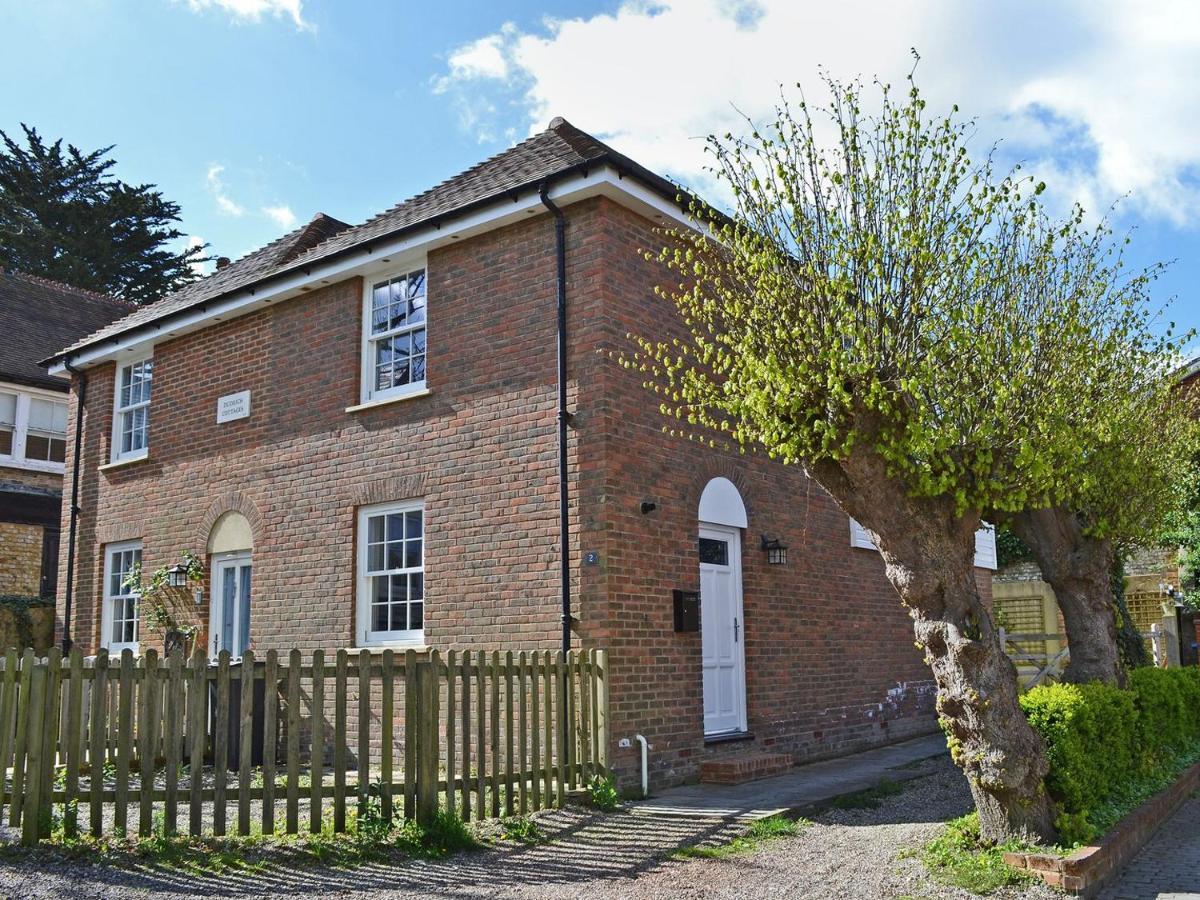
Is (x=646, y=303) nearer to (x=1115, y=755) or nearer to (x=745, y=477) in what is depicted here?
(x=745, y=477)

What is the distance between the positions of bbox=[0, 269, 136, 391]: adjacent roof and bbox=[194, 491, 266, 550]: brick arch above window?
10900 millimetres

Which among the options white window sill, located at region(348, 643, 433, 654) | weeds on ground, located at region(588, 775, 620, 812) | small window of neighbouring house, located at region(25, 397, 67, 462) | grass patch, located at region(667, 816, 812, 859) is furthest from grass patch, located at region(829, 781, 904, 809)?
small window of neighbouring house, located at region(25, 397, 67, 462)

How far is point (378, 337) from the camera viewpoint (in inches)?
474

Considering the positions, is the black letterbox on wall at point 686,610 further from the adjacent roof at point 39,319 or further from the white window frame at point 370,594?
the adjacent roof at point 39,319

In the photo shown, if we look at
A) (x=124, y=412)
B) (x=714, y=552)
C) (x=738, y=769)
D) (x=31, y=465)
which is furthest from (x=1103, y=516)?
(x=31, y=465)

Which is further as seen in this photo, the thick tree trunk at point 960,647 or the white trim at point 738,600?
the white trim at point 738,600

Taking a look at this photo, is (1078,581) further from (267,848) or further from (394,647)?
(267,848)

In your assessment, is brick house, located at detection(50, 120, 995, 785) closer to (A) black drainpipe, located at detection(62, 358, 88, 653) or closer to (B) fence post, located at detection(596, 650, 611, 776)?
(B) fence post, located at detection(596, 650, 611, 776)

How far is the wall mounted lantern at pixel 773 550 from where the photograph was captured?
11766 millimetres

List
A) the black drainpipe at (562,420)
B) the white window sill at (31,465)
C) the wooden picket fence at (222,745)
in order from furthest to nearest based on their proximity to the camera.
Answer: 1. the white window sill at (31,465)
2. the black drainpipe at (562,420)
3. the wooden picket fence at (222,745)

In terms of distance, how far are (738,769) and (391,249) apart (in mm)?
6632

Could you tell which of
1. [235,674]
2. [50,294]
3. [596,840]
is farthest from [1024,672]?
[50,294]

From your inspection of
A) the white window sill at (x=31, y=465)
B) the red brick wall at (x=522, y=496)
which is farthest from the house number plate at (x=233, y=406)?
the white window sill at (x=31, y=465)

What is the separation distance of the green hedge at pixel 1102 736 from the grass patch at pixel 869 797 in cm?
177
